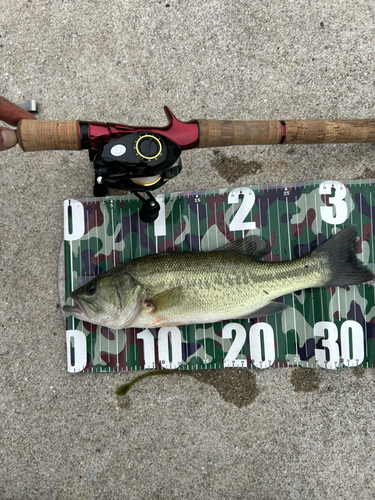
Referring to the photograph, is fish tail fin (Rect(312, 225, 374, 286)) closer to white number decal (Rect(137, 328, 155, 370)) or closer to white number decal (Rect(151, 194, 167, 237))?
white number decal (Rect(151, 194, 167, 237))

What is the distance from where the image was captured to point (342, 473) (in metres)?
2.29

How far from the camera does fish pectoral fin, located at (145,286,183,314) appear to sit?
2.08m

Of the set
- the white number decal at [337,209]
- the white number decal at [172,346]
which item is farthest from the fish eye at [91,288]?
the white number decal at [337,209]

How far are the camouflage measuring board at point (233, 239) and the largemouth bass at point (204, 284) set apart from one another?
20cm

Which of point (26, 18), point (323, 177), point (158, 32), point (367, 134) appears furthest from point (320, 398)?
point (26, 18)

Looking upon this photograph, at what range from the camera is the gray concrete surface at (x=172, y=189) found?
7.59 feet

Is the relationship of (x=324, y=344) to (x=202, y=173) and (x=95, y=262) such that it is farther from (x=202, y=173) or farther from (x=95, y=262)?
(x=95, y=262)

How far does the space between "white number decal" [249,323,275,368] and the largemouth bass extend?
224 mm

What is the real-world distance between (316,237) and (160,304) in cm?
120

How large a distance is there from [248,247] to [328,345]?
91cm

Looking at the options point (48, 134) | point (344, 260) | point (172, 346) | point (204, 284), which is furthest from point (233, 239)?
point (48, 134)

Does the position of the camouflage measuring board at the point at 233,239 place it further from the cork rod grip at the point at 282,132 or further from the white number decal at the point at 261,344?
the cork rod grip at the point at 282,132

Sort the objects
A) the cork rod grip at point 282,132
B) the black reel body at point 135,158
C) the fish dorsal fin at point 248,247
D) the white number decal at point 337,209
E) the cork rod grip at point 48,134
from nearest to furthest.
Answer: the black reel body at point 135,158, the cork rod grip at point 48,134, the cork rod grip at point 282,132, the fish dorsal fin at point 248,247, the white number decal at point 337,209

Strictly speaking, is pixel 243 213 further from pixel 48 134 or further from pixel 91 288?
pixel 48 134
